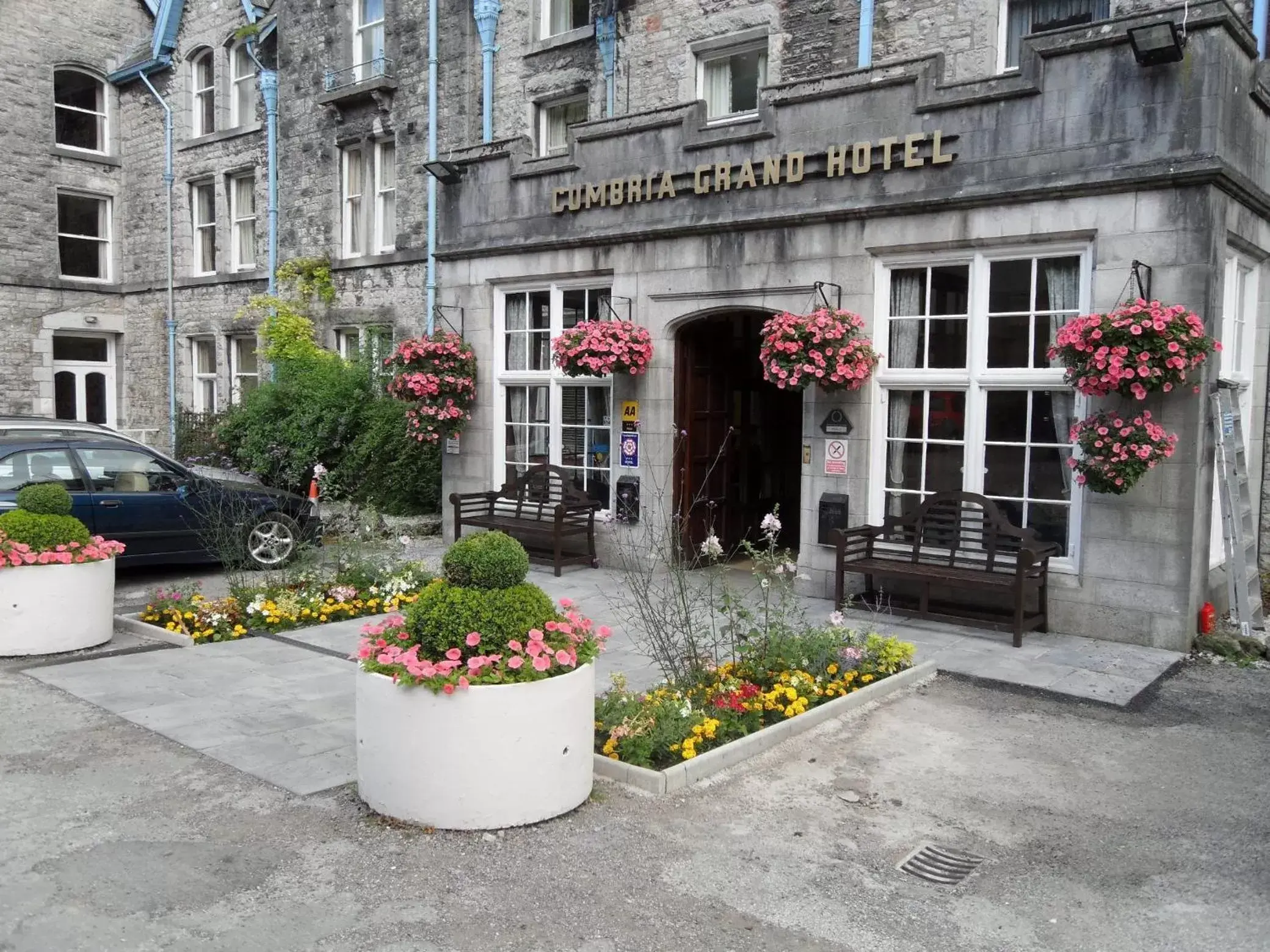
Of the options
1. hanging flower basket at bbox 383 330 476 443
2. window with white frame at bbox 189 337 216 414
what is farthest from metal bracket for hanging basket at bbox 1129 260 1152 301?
window with white frame at bbox 189 337 216 414

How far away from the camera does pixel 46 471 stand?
10.9 meters

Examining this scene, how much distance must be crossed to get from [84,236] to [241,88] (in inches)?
218

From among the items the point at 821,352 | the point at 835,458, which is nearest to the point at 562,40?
the point at 821,352

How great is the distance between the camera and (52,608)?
26.6 feet

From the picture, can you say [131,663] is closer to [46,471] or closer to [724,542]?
[46,471]

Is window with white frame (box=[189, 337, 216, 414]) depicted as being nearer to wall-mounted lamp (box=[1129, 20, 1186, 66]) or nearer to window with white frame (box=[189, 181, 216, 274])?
window with white frame (box=[189, 181, 216, 274])

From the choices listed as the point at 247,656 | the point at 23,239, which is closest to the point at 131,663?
the point at 247,656

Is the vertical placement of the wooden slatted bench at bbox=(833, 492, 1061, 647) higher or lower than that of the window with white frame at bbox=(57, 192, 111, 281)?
lower

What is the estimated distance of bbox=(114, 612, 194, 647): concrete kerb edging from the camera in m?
8.59

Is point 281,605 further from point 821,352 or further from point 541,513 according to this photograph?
point 821,352

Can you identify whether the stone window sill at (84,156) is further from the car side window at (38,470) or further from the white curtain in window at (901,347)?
the white curtain in window at (901,347)

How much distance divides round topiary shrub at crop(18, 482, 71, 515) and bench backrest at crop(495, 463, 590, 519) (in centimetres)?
487

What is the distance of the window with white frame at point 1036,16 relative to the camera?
39.0 ft

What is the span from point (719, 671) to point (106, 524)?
7.32 m
